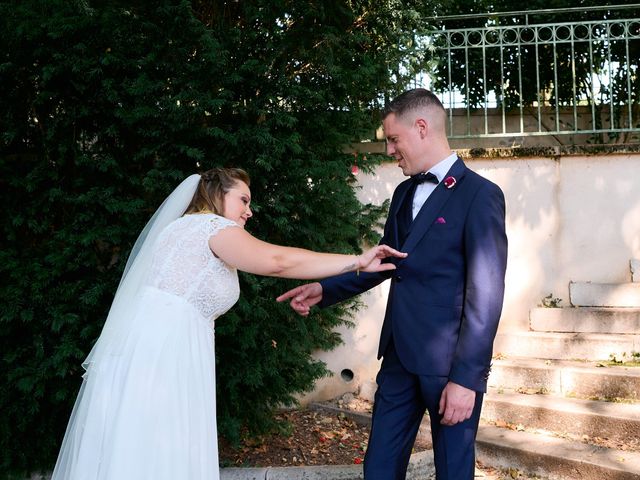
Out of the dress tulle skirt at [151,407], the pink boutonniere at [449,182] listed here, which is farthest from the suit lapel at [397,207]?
the dress tulle skirt at [151,407]

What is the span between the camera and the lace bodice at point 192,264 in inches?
121

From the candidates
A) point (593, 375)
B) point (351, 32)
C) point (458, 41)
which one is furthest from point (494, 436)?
point (458, 41)

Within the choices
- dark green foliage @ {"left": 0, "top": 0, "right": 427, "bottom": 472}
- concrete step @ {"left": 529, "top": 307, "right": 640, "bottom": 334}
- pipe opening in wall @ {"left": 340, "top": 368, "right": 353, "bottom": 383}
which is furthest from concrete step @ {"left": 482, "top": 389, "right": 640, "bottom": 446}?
dark green foliage @ {"left": 0, "top": 0, "right": 427, "bottom": 472}

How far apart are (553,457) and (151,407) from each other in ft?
9.10

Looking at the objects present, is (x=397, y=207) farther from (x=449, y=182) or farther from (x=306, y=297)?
(x=306, y=297)

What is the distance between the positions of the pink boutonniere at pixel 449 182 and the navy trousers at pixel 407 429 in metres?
0.79

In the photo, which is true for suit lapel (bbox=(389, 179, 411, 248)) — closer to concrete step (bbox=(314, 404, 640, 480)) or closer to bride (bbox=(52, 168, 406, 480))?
bride (bbox=(52, 168, 406, 480))

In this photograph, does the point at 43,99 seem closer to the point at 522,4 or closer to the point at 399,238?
the point at 399,238

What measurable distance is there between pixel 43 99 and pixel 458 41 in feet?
16.9

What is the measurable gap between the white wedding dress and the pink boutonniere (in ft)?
3.45

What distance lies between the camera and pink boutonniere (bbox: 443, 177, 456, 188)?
289 centimetres

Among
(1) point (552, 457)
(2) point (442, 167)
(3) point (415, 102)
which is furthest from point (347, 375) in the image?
(3) point (415, 102)

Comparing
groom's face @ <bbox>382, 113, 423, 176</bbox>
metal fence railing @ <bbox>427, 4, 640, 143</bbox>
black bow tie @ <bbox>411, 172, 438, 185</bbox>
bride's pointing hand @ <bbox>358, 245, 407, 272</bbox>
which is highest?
metal fence railing @ <bbox>427, 4, 640, 143</bbox>

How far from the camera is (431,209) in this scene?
2.89 m
